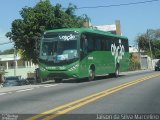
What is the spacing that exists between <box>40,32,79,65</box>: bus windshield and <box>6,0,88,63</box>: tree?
14991 millimetres

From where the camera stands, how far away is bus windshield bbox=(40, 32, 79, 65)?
28.1m

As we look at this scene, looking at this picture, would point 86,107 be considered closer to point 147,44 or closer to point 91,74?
point 91,74

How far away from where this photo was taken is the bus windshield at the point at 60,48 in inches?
1107

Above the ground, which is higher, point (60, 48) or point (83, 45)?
point (83, 45)

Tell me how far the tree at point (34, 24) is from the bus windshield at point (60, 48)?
14991 millimetres

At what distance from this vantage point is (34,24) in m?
44.8

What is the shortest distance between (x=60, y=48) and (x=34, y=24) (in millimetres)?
16976

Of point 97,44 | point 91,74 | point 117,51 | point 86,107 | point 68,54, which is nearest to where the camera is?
point 86,107

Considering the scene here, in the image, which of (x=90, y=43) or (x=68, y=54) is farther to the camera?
(x=90, y=43)

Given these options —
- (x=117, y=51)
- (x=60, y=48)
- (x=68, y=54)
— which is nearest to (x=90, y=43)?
(x=68, y=54)

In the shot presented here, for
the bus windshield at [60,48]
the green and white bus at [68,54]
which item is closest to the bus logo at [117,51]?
the green and white bus at [68,54]

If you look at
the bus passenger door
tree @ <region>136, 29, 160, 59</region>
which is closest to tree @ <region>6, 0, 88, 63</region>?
the bus passenger door

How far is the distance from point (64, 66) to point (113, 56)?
7.81m

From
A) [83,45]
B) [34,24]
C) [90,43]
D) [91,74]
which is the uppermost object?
[34,24]
